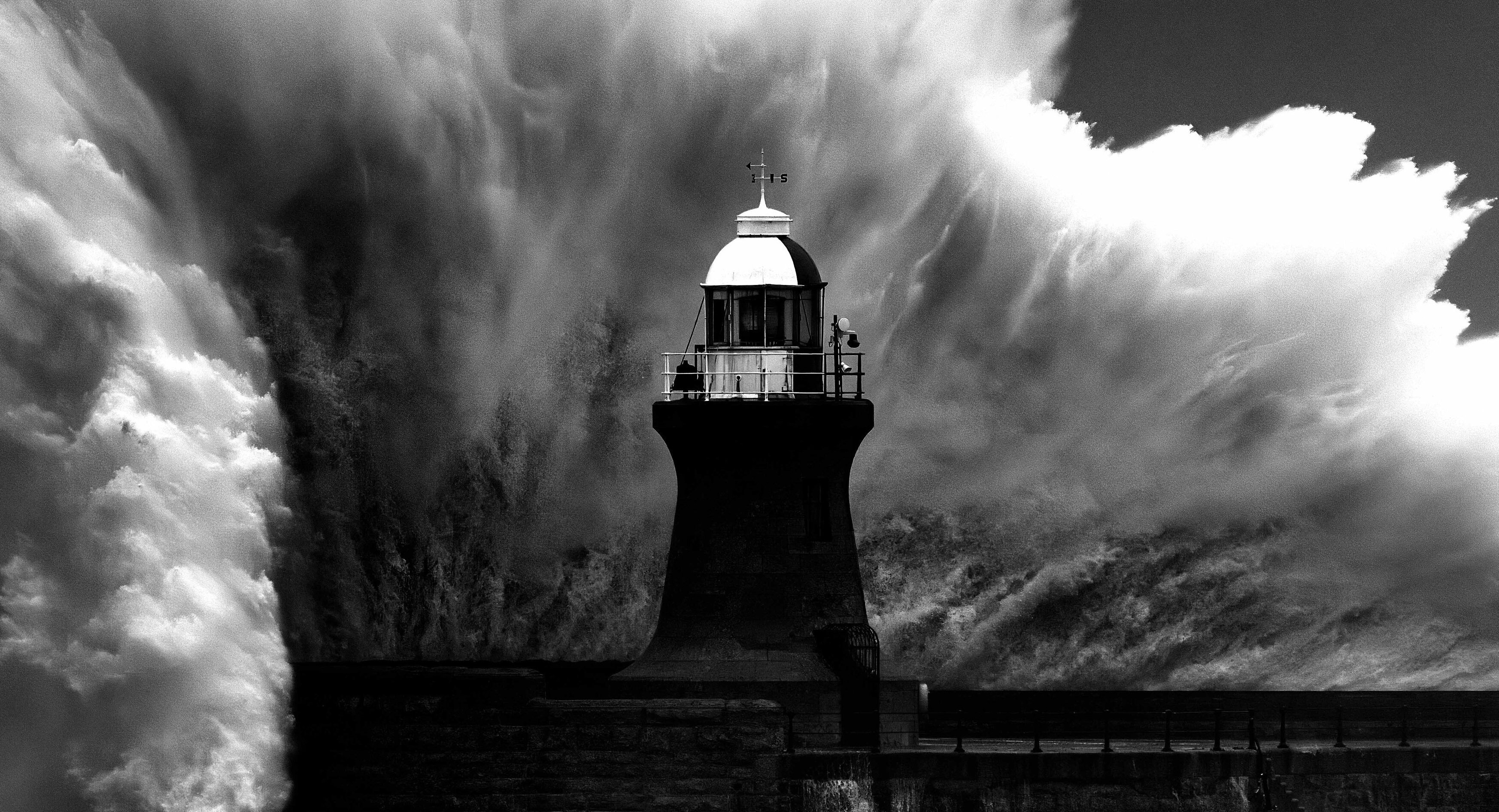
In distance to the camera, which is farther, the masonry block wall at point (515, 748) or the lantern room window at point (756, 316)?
the lantern room window at point (756, 316)

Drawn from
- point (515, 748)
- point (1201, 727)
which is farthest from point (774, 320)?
point (1201, 727)

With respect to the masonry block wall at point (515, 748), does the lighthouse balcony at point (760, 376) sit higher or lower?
higher

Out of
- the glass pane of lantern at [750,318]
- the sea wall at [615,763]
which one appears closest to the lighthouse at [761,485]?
the glass pane of lantern at [750,318]

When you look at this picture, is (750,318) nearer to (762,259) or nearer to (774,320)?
(774,320)

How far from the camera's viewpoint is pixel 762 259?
186ft

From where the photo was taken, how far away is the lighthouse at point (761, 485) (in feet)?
185

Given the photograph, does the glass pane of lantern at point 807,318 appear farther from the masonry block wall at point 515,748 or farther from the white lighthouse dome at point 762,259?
the masonry block wall at point 515,748

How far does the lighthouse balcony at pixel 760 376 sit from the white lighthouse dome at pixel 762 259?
0.92m

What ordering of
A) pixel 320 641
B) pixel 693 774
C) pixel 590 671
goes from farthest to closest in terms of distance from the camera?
pixel 320 641, pixel 590 671, pixel 693 774

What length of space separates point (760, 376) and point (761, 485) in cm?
145

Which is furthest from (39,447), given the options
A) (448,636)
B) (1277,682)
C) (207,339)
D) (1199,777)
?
(1277,682)

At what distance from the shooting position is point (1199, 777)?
182 ft

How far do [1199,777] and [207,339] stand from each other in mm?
14038

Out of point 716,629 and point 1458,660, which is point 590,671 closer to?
point 716,629
